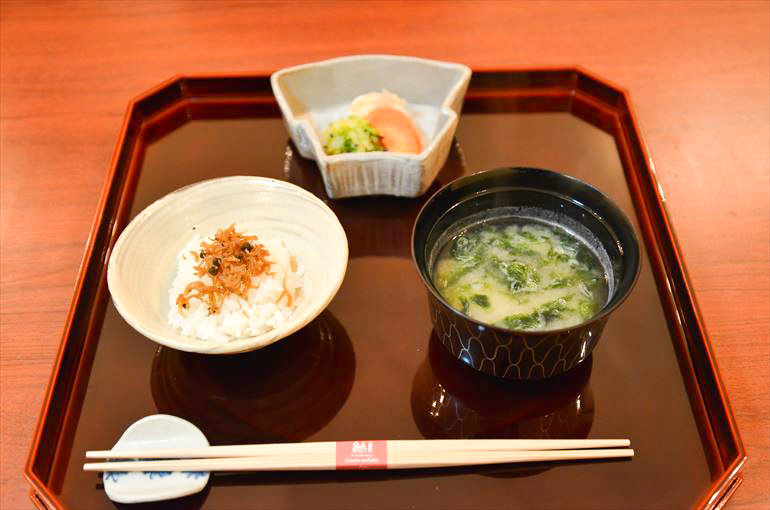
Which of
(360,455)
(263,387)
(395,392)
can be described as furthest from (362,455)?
(263,387)

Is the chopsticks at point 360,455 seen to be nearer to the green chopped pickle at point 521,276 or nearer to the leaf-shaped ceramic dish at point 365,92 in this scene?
the green chopped pickle at point 521,276

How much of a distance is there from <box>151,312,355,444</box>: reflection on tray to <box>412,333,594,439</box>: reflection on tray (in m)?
A: 0.20

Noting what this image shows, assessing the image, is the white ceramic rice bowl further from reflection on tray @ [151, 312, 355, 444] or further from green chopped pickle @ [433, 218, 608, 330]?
green chopped pickle @ [433, 218, 608, 330]

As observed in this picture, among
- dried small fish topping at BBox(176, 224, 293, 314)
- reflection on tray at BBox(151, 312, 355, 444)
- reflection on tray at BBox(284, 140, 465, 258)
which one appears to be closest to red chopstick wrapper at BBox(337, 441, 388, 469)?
reflection on tray at BBox(151, 312, 355, 444)

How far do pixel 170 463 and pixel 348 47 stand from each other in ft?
5.83

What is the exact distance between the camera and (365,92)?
2146 mm

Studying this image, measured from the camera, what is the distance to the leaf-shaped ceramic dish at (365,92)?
1798 mm

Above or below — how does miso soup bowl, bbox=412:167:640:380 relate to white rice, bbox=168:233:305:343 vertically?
above

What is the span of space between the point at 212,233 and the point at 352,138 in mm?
482

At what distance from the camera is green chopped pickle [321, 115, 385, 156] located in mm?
1845

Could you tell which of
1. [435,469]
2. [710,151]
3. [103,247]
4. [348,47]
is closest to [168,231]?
[103,247]

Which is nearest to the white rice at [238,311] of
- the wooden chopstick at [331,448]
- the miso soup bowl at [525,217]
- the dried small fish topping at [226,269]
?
the dried small fish topping at [226,269]

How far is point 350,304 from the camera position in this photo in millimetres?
1678

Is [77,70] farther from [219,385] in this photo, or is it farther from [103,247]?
[219,385]
